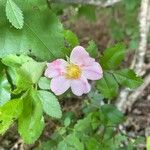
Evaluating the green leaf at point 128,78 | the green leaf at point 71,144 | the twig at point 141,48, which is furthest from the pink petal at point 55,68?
the twig at point 141,48

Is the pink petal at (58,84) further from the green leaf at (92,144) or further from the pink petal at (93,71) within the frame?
the green leaf at (92,144)

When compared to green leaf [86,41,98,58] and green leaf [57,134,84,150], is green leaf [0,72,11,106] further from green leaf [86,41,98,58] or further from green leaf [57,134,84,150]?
green leaf [57,134,84,150]

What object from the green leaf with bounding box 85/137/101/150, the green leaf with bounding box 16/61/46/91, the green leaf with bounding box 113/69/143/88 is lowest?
the green leaf with bounding box 85/137/101/150

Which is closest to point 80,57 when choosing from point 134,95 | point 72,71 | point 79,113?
point 72,71

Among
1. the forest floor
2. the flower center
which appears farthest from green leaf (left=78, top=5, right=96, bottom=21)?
the flower center

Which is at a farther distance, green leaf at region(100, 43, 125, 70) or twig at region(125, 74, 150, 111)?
twig at region(125, 74, 150, 111)

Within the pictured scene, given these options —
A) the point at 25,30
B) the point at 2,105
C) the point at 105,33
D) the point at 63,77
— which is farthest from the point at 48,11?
the point at 105,33

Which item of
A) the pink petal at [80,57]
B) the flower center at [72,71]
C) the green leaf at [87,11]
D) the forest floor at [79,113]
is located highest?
the pink petal at [80,57]
